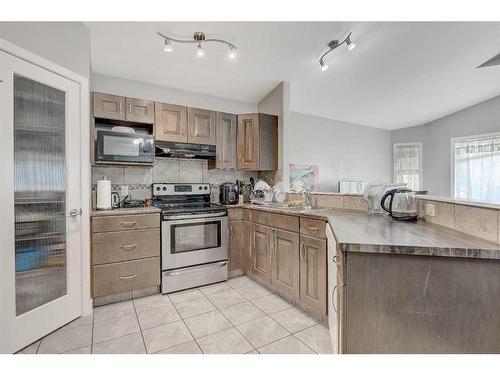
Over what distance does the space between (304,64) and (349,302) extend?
2511 mm

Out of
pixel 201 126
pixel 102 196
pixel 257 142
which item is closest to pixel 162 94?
pixel 201 126

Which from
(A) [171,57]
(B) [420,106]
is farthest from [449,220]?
(B) [420,106]

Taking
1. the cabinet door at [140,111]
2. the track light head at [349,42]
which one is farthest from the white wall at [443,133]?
the cabinet door at [140,111]

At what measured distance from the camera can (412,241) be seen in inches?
44.4

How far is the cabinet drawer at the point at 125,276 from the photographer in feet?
7.17

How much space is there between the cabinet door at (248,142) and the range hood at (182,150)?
386 millimetres

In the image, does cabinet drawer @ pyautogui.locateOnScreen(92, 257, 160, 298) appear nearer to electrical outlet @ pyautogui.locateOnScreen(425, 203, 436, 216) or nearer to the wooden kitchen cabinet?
the wooden kitchen cabinet

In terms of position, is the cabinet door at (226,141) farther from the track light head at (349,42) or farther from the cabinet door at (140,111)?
the track light head at (349,42)

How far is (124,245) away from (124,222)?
0.22m

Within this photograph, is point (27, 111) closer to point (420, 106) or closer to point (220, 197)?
point (220, 197)

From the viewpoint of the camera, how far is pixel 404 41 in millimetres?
2416

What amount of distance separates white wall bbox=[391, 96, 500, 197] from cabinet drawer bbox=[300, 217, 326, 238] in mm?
5041

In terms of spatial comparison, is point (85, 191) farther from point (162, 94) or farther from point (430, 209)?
point (430, 209)

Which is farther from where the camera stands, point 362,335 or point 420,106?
point 420,106
